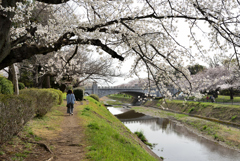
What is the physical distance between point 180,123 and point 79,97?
505 inches

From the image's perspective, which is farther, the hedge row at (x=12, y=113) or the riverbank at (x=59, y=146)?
the riverbank at (x=59, y=146)

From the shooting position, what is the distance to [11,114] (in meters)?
4.74

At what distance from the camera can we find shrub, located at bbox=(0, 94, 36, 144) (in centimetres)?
444

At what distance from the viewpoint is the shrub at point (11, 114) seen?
4.44 meters

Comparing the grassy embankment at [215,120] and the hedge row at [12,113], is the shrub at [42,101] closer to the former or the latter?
the hedge row at [12,113]

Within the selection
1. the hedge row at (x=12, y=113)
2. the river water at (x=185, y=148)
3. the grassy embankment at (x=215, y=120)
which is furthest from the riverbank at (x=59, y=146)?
the river water at (x=185, y=148)

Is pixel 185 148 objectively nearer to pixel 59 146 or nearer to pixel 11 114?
pixel 59 146

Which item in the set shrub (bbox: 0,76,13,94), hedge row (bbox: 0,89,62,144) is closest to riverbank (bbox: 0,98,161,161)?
hedge row (bbox: 0,89,62,144)

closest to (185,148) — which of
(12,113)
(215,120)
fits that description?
(215,120)

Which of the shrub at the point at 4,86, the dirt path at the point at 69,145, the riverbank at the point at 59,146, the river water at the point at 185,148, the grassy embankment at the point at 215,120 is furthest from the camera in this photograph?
the grassy embankment at the point at 215,120

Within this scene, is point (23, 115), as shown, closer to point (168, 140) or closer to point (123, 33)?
point (123, 33)

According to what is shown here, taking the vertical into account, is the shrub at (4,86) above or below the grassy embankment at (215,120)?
above

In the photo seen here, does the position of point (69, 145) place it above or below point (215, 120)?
above

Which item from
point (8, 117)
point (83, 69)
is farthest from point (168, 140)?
point (8, 117)
